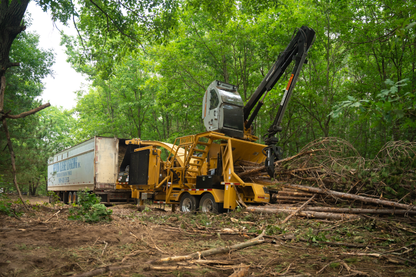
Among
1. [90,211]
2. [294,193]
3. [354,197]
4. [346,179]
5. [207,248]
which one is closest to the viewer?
[207,248]

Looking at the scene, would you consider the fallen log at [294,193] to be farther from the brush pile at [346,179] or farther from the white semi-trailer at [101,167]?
the white semi-trailer at [101,167]

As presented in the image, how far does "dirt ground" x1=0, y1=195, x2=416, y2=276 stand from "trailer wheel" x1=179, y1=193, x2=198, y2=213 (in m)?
3.69

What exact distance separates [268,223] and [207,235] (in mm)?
1621

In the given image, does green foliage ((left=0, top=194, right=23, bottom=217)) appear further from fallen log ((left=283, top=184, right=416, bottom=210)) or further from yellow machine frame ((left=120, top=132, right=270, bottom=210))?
fallen log ((left=283, top=184, right=416, bottom=210))

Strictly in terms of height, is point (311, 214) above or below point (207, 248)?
above

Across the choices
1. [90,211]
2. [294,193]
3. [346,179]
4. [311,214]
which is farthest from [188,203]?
[346,179]

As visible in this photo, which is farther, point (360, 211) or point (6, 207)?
point (360, 211)

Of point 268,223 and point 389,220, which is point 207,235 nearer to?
point 268,223

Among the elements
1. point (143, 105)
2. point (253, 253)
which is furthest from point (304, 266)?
point (143, 105)

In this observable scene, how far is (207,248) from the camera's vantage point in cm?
499

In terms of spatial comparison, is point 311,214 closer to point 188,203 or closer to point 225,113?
point 225,113

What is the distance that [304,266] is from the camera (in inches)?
167

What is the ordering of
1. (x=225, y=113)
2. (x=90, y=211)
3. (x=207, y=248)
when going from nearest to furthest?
1. (x=207, y=248)
2. (x=90, y=211)
3. (x=225, y=113)

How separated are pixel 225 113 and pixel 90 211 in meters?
5.39
